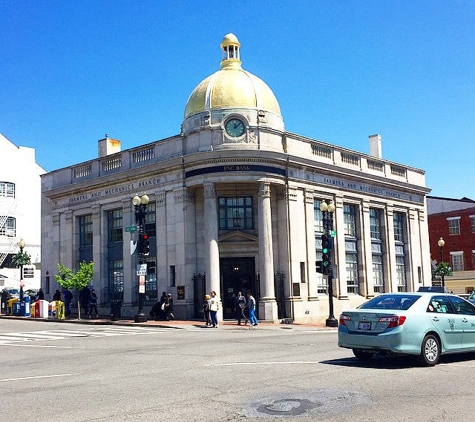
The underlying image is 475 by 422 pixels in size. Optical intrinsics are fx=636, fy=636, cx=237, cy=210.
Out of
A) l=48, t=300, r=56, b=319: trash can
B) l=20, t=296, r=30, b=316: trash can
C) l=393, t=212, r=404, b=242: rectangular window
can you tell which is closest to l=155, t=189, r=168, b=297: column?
l=48, t=300, r=56, b=319: trash can

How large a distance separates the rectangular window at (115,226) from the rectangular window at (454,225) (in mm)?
38099

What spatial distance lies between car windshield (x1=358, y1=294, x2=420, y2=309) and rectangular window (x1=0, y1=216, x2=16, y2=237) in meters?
55.2

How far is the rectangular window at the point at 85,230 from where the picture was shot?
132 feet

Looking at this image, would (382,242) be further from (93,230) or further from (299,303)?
(93,230)

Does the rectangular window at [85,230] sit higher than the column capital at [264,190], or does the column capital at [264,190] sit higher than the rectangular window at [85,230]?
the column capital at [264,190]

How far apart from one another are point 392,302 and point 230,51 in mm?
28164

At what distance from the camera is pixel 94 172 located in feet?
131

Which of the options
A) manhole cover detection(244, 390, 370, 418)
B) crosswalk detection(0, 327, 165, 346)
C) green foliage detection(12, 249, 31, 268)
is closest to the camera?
manhole cover detection(244, 390, 370, 418)

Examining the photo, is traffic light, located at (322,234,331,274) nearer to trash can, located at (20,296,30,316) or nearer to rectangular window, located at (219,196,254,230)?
rectangular window, located at (219,196,254,230)

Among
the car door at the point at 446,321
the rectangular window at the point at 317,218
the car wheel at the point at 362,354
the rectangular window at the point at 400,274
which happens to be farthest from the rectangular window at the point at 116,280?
the car door at the point at 446,321

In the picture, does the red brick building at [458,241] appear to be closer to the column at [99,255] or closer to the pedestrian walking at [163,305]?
the column at [99,255]

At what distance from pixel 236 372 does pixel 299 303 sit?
21707 mm

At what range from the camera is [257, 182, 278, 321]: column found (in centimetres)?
3184

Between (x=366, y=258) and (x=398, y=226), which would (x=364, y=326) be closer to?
(x=366, y=258)
